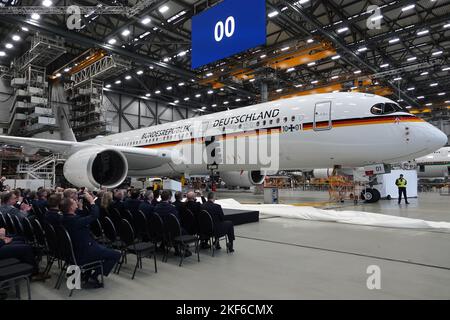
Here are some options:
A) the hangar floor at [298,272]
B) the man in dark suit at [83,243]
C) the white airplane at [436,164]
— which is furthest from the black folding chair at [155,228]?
the white airplane at [436,164]

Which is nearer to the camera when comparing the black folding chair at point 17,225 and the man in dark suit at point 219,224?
the black folding chair at point 17,225

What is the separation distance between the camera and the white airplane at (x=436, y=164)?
22.5 metres

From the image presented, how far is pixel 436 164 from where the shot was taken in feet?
75.4

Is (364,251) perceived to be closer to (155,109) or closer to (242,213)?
(242,213)

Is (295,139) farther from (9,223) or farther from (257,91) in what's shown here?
(257,91)

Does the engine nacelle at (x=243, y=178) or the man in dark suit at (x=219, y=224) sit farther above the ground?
the engine nacelle at (x=243, y=178)

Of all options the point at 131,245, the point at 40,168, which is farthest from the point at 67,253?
the point at 40,168

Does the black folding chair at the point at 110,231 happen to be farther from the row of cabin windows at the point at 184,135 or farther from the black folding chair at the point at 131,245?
the row of cabin windows at the point at 184,135

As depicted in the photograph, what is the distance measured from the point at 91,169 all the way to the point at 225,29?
5177 mm

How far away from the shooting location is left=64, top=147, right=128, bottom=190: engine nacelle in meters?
8.82

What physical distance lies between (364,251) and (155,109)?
2944 centimetres

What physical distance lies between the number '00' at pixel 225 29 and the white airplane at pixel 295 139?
2767 mm
